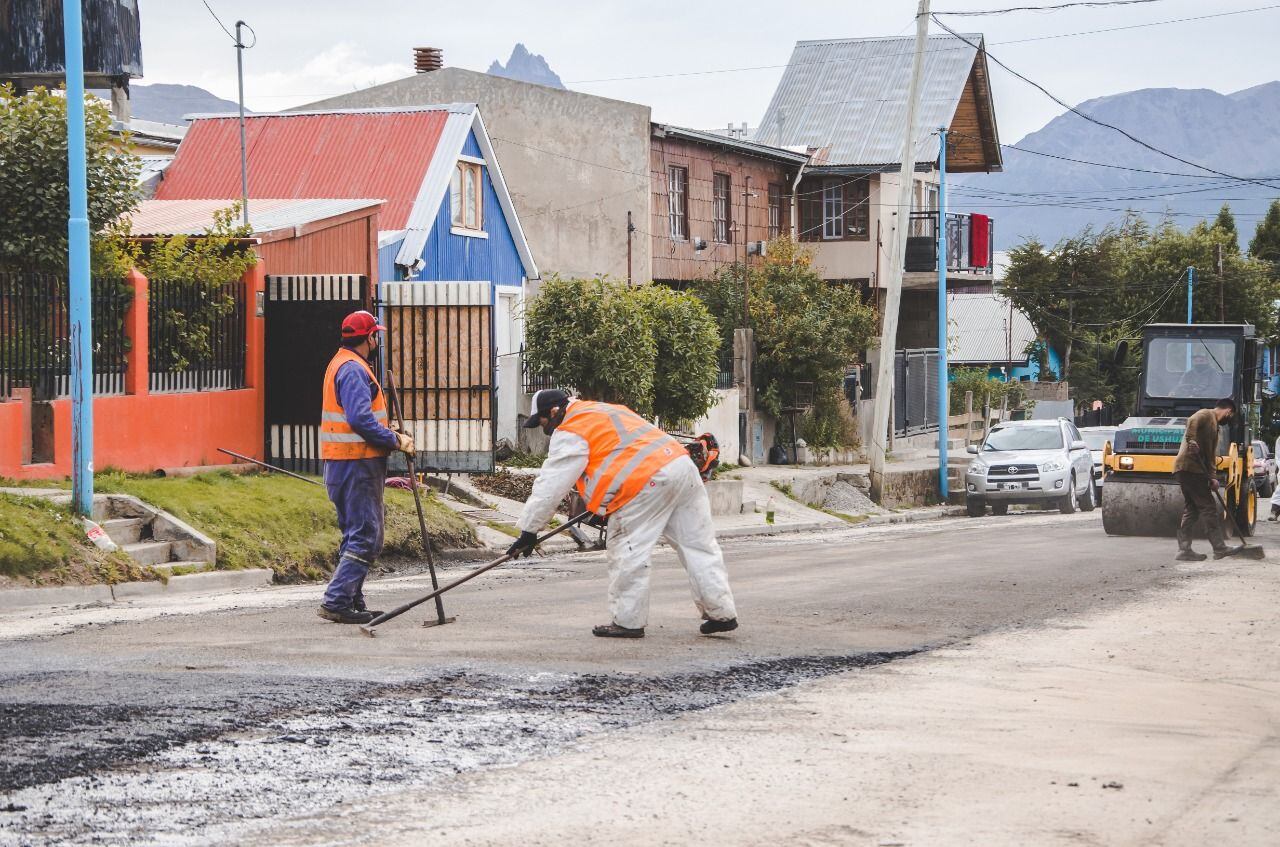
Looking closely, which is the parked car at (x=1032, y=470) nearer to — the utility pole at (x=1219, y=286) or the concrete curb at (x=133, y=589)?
the concrete curb at (x=133, y=589)

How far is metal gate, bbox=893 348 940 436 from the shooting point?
127ft

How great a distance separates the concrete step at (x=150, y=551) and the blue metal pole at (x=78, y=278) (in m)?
0.49

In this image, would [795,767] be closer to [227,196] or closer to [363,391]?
[363,391]

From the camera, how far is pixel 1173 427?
2112 centimetres

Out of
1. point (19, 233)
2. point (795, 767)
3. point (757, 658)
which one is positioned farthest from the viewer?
point (19, 233)

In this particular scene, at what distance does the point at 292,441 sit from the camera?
18859mm

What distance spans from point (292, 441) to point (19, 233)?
12.9ft

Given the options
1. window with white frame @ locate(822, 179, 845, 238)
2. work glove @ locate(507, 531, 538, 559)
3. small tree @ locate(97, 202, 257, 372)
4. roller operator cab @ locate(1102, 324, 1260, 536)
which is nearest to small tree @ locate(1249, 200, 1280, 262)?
window with white frame @ locate(822, 179, 845, 238)

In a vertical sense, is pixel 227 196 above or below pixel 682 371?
above

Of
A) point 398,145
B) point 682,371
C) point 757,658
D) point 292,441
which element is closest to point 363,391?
point 757,658

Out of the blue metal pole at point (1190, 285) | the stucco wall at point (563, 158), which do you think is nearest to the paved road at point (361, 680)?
the stucco wall at point (563, 158)

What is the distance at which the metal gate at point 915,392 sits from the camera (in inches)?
1519

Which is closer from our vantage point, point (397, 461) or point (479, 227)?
point (397, 461)

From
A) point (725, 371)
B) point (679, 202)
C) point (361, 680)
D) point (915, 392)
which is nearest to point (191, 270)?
point (361, 680)
